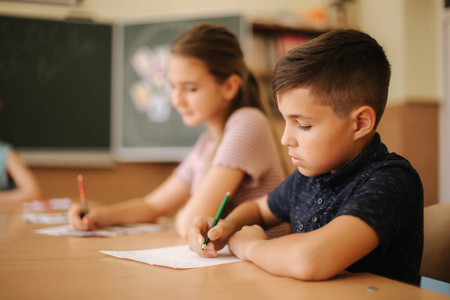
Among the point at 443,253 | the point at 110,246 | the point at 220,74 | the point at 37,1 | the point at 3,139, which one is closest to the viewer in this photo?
the point at 443,253

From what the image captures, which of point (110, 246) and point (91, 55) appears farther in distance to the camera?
point (91, 55)

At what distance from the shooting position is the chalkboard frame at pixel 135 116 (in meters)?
3.20

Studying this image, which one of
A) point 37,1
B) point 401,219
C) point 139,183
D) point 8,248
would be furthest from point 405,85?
point 8,248

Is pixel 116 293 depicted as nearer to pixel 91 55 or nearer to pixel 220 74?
pixel 220 74

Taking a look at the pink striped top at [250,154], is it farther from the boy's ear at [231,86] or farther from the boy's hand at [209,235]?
the boy's hand at [209,235]

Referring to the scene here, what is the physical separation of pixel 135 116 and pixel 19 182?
3.16 feet

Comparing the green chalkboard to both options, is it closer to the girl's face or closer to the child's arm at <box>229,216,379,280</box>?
the girl's face

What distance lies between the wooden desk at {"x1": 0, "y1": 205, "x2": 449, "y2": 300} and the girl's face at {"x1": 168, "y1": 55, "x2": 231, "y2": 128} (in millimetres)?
651

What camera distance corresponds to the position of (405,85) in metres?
3.16

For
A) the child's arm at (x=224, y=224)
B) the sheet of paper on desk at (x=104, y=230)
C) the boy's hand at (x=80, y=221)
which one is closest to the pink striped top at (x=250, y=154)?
the child's arm at (x=224, y=224)

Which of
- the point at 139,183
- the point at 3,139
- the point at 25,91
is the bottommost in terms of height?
the point at 139,183

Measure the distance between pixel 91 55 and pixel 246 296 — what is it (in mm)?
2968

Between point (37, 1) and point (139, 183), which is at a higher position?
point (37, 1)

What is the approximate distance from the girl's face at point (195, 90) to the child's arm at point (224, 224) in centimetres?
40
